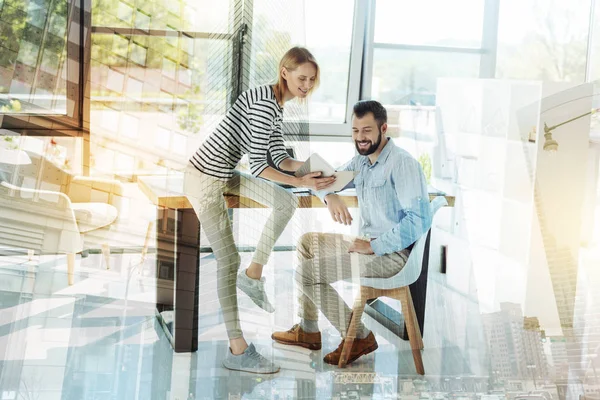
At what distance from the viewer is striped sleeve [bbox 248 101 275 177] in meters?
1.67

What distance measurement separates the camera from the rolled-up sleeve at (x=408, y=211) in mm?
1765

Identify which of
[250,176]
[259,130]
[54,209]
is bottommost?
[54,209]

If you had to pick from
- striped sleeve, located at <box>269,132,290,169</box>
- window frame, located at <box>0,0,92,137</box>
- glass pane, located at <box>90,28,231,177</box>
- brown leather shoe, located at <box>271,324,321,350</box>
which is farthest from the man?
window frame, located at <box>0,0,92,137</box>

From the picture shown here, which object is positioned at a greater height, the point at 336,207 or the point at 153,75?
the point at 153,75

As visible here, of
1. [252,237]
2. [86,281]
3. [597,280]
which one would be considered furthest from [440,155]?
[86,281]

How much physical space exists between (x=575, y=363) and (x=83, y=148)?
156cm

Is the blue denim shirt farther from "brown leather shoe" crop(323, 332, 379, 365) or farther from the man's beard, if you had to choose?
"brown leather shoe" crop(323, 332, 379, 365)

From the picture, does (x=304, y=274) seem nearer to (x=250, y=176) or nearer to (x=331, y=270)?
(x=331, y=270)

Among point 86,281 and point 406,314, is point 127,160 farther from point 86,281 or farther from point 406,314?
point 406,314

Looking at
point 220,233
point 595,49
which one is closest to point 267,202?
point 220,233

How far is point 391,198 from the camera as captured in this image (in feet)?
5.78

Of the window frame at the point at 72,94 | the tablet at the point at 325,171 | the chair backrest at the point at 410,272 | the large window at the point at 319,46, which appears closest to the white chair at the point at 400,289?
the chair backrest at the point at 410,272

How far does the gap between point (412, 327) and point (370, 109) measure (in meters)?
0.60

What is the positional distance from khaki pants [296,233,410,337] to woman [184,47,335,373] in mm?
102
